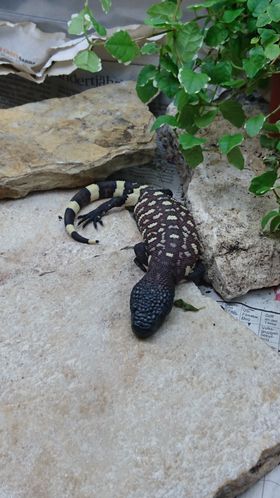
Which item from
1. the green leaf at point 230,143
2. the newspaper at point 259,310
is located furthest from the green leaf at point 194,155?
the newspaper at point 259,310

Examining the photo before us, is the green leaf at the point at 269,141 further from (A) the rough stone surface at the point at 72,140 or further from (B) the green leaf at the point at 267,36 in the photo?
(A) the rough stone surface at the point at 72,140

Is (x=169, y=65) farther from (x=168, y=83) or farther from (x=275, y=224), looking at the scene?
(x=275, y=224)

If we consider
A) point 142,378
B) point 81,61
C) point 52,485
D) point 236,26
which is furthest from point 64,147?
point 52,485

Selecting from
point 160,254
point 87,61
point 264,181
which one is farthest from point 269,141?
point 87,61

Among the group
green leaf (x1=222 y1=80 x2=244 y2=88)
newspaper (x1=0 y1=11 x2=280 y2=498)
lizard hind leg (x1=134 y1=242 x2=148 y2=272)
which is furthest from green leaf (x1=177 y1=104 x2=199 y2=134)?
newspaper (x1=0 y1=11 x2=280 y2=498)

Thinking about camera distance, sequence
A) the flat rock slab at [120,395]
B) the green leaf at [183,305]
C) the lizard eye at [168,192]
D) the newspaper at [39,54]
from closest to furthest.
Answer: the flat rock slab at [120,395], the green leaf at [183,305], the lizard eye at [168,192], the newspaper at [39,54]

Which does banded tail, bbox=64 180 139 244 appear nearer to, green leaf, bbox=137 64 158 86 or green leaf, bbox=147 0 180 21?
green leaf, bbox=137 64 158 86
